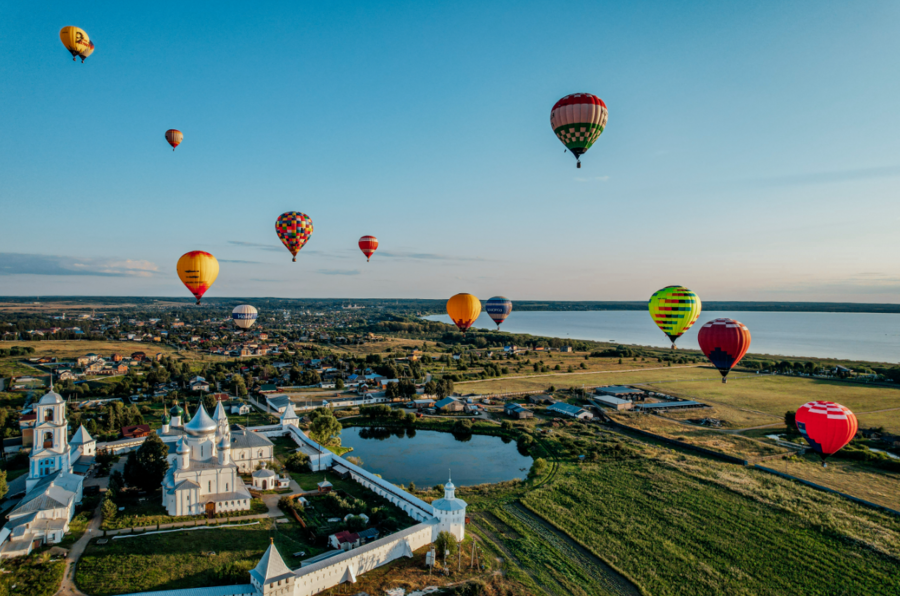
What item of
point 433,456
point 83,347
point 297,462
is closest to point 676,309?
point 433,456

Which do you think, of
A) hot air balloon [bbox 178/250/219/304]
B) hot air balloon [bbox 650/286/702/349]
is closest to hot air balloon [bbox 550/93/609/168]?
hot air balloon [bbox 650/286/702/349]

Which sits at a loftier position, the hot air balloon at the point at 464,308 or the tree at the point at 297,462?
the hot air balloon at the point at 464,308

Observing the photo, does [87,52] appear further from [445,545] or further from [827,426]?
[827,426]

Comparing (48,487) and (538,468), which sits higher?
(48,487)

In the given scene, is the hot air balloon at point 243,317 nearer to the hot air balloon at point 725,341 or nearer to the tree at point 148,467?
the tree at point 148,467

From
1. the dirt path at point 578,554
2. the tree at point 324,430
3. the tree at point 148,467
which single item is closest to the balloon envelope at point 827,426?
the dirt path at point 578,554

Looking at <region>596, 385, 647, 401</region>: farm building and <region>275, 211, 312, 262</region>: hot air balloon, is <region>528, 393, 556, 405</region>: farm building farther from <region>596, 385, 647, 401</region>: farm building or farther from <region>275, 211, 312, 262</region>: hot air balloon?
<region>275, 211, 312, 262</region>: hot air balloon

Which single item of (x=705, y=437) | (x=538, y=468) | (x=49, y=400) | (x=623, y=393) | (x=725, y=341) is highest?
(x=725, y=341)
